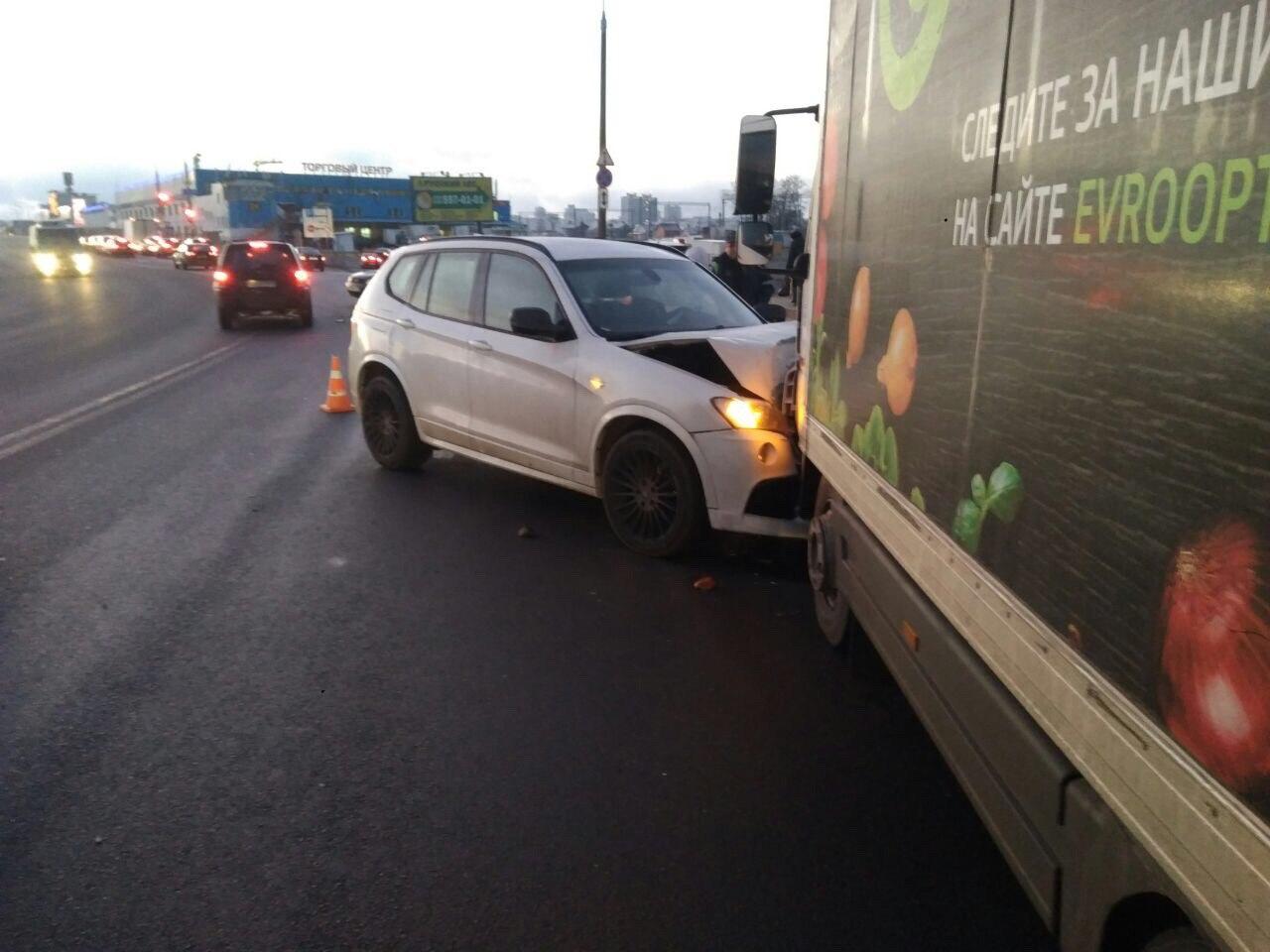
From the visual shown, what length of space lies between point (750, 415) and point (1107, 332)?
4.12 metres

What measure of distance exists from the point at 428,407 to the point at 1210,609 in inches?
281

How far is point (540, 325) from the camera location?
22.6 ft

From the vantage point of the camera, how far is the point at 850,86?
4.29m

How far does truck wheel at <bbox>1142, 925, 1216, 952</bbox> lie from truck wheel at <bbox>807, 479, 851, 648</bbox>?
8.77 feet

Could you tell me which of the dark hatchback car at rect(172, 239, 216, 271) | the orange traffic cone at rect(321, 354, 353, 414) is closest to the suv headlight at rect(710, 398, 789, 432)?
the orange traffic cone at rect(321, 354, 353, 414)

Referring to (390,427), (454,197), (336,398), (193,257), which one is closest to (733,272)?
(336,398)

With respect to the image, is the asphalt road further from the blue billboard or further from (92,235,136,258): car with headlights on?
the blue billboard

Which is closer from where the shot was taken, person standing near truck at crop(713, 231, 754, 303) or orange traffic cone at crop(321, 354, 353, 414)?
person standing near truck at crop(713, 231, 754, 303)

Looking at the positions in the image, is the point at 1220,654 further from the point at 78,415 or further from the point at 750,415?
the point at 78,415

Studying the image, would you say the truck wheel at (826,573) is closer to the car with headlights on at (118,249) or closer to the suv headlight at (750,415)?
the suv headlight at (750,415)

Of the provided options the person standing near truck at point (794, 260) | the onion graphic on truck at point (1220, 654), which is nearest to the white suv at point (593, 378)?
the person standing near truck at point (794, 260)

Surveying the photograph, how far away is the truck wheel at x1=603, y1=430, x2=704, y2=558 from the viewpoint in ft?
20.7

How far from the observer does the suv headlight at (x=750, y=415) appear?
6.06 meters

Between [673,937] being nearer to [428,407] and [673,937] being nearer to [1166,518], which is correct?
[1166,518]
